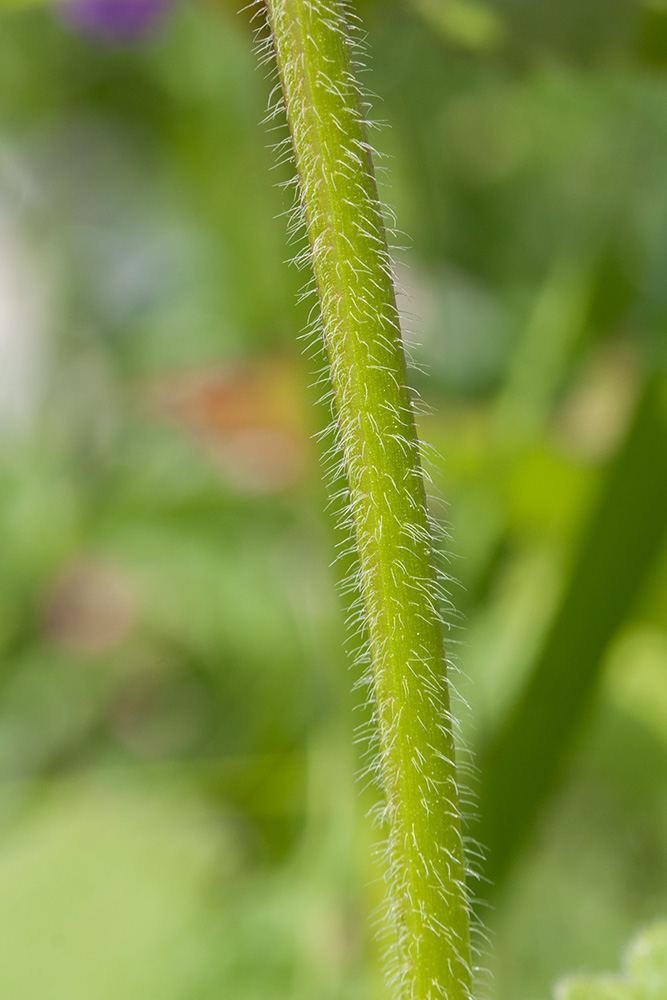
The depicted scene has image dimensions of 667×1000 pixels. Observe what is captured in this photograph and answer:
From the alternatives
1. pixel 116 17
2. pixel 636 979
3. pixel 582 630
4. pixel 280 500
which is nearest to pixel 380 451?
pixel 636 979

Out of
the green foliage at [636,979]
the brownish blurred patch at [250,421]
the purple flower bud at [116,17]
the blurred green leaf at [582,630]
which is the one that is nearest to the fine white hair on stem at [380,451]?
the green foliage at [636,979]

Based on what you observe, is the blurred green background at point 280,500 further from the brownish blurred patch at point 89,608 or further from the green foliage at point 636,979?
the green foliage at point 636,979

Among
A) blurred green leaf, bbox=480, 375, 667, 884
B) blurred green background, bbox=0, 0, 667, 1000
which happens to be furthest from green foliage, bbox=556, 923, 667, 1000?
blurred green leaf, bbox=480, 375, 667, 884

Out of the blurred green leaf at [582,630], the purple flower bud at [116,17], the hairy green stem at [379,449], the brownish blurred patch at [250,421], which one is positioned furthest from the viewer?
the purple flower bud at [116,17]

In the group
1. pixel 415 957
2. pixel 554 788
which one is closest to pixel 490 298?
pixel 554 788

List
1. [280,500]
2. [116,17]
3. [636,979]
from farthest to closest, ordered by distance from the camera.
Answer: [116,17] → [280,500] → [636,979]

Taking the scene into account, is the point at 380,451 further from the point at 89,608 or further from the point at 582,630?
the point at 89,608

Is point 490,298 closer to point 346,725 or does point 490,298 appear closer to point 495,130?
point 495,130
